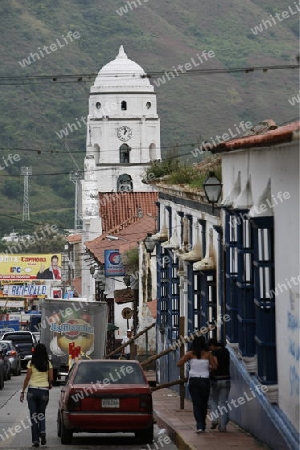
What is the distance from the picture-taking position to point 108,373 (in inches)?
866

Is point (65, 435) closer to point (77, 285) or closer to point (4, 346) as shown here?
point (4, 346)

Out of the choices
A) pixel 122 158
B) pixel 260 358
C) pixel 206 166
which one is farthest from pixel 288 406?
pixel 122 158

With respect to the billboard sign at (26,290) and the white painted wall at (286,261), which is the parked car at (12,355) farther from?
the billboard sign at (26,290)

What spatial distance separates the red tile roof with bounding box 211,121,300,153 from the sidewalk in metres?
4.26

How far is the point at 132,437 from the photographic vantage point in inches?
926

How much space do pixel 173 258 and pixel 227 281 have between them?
10761mm

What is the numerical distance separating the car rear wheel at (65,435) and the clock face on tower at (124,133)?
255ft

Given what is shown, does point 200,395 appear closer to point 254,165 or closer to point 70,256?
point 254,165

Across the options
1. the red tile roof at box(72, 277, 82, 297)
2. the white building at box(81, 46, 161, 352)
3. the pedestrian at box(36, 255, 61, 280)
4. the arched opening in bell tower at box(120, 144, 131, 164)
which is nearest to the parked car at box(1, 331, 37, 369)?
the white building at box(81, 46, 161, 352)

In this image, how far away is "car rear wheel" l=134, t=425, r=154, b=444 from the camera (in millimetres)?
22000

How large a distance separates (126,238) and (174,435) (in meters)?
44.7

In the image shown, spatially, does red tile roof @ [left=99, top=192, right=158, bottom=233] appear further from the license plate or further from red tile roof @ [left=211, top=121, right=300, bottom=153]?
the license plate

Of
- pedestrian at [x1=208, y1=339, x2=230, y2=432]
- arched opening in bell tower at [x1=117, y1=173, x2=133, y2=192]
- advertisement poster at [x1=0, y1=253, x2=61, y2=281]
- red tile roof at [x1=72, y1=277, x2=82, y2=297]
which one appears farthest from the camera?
advertisement poster at [x1=0, y1=253, x2=61, y2=281]

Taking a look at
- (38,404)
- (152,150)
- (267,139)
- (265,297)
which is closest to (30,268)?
(152,150)
